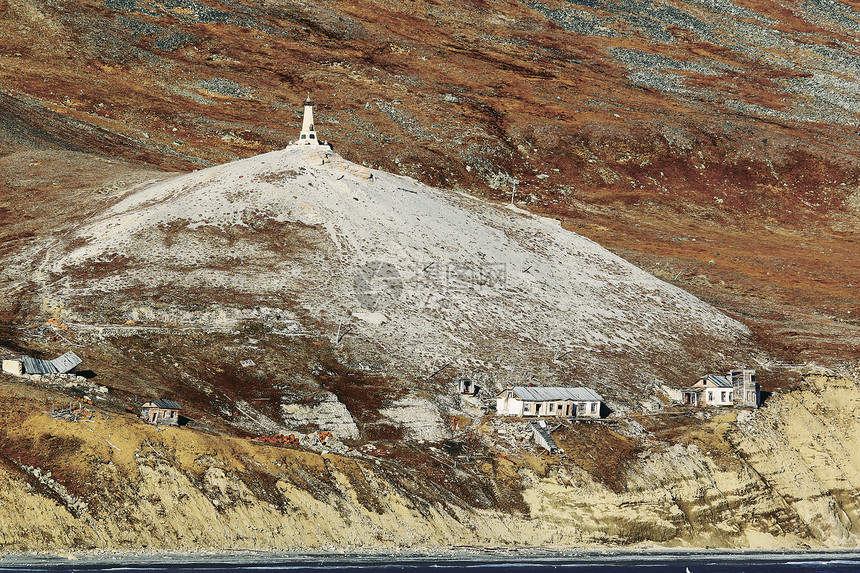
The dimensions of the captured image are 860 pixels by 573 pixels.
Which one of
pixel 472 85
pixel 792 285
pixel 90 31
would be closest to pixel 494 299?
pixel 792 285

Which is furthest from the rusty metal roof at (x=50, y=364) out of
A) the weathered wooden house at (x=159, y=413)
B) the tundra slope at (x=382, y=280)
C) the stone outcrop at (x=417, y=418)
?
the stone outcrop at (x=417, y=418)

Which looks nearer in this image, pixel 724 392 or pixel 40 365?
pixel 40 365

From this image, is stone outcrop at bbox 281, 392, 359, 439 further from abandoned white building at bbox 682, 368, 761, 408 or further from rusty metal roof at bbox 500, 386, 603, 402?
abandoned white building at bbox 682, 368, 761, 408

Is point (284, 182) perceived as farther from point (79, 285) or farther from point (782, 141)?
point (782, 141)

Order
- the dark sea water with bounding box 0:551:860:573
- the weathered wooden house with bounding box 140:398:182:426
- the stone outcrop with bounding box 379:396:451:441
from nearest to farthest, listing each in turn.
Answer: the dark sea water with bounding box 0:551:860:573 → the weathered wooden house with bounding box 140:398:182:426 → the stone outcrop with bounding box 379:396:451:441

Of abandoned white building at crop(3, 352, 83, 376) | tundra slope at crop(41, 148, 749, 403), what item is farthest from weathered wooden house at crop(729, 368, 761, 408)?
abandoned white building at crop(3, 352, 83, 376)

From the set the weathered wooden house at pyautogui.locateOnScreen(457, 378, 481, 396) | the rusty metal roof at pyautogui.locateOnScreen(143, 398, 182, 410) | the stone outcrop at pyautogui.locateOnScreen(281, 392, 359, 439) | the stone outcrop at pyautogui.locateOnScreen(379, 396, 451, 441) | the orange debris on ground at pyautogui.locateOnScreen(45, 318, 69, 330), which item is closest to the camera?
the rusty metal roof at pyautogui.locateOnScreen(143, 398, 182, 410)

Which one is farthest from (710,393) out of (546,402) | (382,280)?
(382,280)

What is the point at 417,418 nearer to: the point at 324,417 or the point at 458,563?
the point at 324,417
